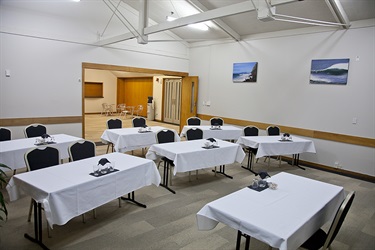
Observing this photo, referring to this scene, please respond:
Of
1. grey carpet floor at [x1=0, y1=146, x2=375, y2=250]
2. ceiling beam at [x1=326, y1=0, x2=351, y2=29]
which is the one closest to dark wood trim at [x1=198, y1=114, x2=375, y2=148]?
grey carpet floor at [x1=0, y1=146, x2=375, y2=250]

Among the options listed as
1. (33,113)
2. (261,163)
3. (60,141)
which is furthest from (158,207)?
(33,113)

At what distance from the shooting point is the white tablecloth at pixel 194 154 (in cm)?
414

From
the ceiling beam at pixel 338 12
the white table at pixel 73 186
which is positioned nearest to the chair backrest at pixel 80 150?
the white table at pixel 73 186

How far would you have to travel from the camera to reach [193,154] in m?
4.25

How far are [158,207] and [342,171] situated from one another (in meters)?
4.38

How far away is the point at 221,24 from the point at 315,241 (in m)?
5.95

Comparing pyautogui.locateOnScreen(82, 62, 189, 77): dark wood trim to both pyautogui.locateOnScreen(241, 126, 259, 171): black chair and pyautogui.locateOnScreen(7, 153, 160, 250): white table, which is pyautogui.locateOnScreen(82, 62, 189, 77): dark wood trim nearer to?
pyautogui.locateOnScreen(241, 126, 259, 171): black chair

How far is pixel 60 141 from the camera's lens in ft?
15.3

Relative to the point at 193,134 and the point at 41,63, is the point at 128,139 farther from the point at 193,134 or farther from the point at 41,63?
the point at 41,63

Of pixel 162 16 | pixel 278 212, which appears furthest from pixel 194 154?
pixel 162 16

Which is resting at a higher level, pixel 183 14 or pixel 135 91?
pixel 183 14

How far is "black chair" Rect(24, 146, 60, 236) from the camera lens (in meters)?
3.18

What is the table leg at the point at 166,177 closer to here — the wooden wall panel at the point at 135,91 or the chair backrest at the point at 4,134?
the chair backrest at the point at 4,134

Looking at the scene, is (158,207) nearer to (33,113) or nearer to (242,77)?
(33,113)
